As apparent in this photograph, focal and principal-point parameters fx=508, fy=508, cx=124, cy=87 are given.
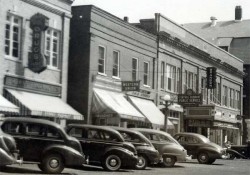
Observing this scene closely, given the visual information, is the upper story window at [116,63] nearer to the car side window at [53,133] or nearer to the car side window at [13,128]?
the car side window at [53,133]

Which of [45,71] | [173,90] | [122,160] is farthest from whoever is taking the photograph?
[173,90]

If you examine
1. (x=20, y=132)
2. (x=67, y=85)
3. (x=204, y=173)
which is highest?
(x=67, y=85)

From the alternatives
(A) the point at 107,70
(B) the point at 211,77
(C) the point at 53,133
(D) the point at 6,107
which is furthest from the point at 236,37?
(C) the point at 53,133

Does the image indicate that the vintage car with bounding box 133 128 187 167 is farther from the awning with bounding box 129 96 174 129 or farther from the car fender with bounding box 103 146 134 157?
the awning with bounding box 129 96 174 129

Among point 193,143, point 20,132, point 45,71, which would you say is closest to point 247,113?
point 193,143

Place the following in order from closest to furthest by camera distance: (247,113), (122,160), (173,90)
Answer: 1. (122,160)
2. (173,90)
3. (247,113)

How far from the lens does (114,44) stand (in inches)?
1196

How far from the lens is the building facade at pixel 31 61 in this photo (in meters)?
21.9

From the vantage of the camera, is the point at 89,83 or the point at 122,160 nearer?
the point at 122,160

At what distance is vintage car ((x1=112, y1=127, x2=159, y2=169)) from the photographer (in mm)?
21438

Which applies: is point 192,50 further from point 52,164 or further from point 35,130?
point 52,164

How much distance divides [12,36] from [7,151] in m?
9.10

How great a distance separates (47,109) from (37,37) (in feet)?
10.8

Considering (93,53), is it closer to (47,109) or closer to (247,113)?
(47,109)
